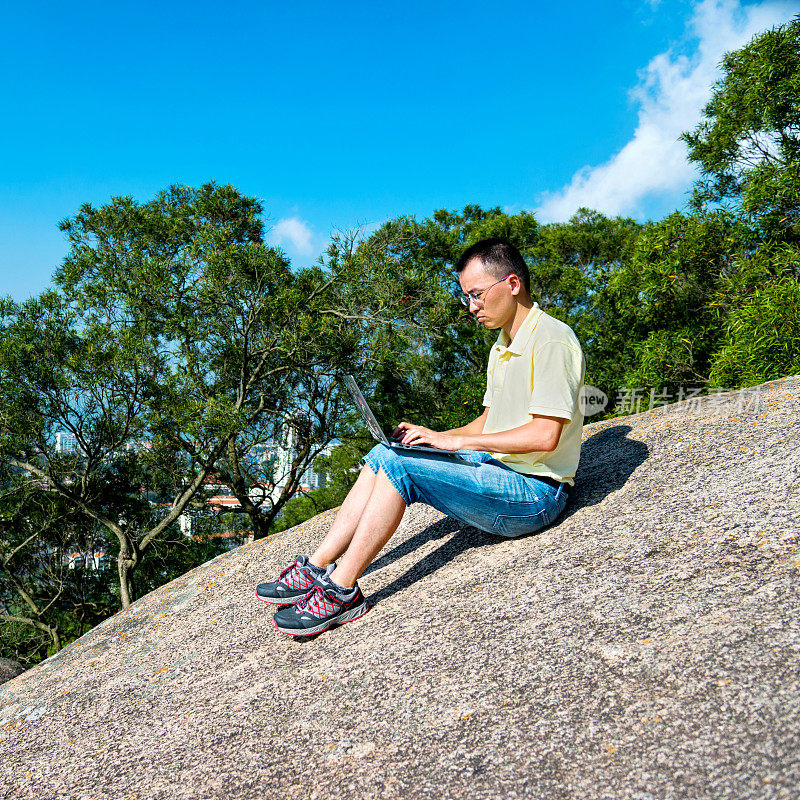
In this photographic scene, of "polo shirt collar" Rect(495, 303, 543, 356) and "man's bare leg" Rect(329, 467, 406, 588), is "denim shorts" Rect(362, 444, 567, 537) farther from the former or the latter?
"polo shirt collar" Rect(495, 303, 543, 356)

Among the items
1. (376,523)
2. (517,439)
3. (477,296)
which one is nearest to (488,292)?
(477,296)

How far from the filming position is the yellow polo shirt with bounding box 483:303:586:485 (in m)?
3.04

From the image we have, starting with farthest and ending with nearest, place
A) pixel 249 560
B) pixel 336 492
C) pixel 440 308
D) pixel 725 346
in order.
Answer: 1. pixel 336 492
2. pixel 440 308
3. pixel 725 346
4. pixel 249 560

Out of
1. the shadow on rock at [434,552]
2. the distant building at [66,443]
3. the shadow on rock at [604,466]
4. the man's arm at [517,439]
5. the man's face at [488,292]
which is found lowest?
the shadow on rock at [434,552]

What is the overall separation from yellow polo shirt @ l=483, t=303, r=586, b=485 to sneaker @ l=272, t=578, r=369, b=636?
3.48 feet

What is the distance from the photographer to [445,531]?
13.4ft

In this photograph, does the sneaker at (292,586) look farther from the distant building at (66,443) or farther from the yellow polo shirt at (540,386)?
the distant building at (66,443)

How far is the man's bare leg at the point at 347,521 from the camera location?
3232 mm

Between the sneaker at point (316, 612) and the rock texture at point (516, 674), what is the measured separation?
91 mm

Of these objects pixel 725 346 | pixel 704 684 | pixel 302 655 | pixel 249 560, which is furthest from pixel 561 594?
pixel 725 346

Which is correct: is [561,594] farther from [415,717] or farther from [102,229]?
[102,229]

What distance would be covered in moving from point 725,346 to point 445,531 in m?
6.76

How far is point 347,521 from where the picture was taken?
10.7 feet

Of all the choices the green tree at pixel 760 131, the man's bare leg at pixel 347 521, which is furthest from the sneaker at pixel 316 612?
the green tree at pixel 760 131
